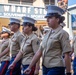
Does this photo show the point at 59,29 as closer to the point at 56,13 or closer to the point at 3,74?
the point at 56,13

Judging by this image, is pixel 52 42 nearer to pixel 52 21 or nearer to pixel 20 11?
pixel 52 21

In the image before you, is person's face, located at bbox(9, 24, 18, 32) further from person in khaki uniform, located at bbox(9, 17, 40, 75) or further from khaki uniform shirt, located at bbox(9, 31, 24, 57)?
person in khaki uniform, located at bbox(9, 17, 40, 75)

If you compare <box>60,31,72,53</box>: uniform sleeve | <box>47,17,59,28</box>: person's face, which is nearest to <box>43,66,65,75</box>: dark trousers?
<box>60,31,72,53</box>: uniform sleeve

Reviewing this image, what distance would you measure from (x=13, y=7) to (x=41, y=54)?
48.3 ft

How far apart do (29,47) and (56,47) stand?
1.11m

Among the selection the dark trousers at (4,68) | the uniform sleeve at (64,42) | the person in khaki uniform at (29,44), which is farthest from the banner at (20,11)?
the uniform sleeve at (64,42)

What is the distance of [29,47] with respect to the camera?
4.94 meters

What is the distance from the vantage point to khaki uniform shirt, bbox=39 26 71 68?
3.86 meters

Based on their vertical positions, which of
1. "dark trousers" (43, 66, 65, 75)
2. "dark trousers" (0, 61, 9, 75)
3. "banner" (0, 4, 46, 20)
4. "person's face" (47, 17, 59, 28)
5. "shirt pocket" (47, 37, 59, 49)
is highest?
"banner" (0, 4, 46, 20)

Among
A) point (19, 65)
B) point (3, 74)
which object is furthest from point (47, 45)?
point (3, 74)

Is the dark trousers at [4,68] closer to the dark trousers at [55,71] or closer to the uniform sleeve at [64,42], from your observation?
the dark trousers at [55,71]

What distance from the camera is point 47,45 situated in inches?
155

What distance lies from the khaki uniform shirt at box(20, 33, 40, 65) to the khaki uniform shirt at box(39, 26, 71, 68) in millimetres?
961

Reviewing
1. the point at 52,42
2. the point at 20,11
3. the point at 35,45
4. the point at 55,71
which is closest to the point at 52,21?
the point at 52,42
